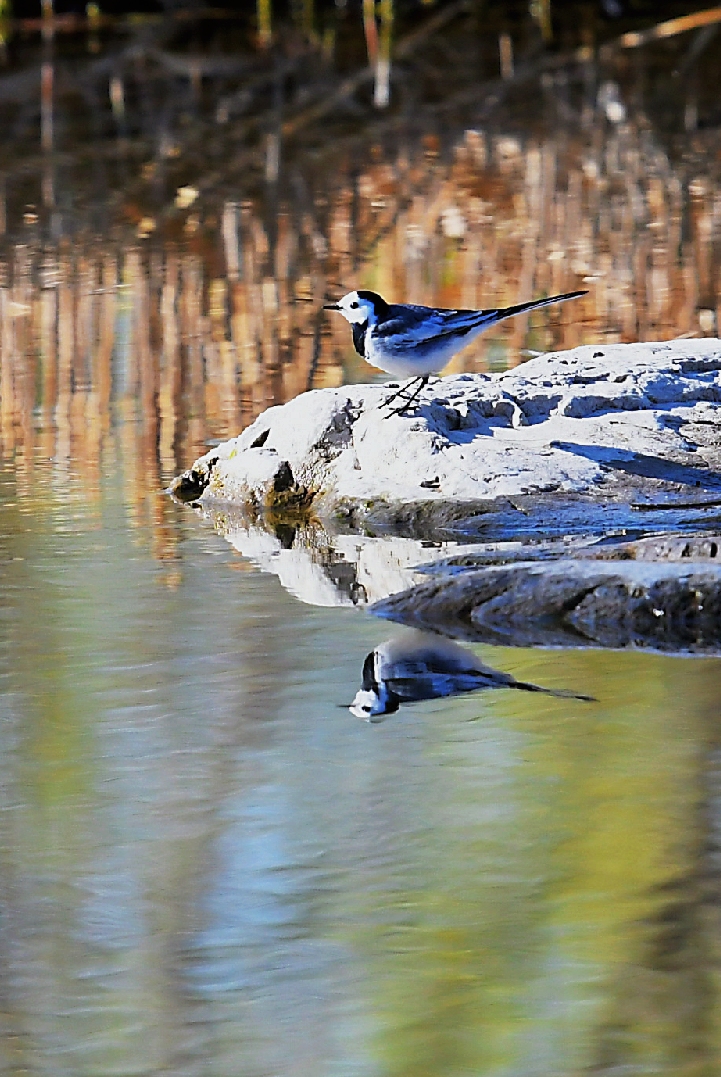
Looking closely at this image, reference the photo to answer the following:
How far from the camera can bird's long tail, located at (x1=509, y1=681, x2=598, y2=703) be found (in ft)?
13.6

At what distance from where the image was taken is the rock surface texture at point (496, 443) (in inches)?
230

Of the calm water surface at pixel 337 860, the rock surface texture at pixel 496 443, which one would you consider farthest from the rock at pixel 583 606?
the rock surface texture at pixel 496 443

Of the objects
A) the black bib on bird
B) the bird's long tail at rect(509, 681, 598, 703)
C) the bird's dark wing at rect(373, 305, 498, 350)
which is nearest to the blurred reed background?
the black bib on bird

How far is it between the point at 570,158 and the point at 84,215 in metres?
3.21

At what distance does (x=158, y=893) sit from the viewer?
3.27 meters

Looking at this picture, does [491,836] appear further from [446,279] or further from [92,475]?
[446,279]

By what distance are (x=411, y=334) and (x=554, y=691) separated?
6.64 ft

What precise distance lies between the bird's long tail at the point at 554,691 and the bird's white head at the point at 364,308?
2122mm

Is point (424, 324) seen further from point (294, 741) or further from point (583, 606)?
point (294, 741)

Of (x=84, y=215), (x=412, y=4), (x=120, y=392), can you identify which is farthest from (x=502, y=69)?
(x=120, y=392)

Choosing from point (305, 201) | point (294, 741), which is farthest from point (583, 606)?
point (305, 201)

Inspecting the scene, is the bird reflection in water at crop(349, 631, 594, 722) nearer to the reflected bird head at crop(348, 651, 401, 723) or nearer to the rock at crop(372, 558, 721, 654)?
the reflected bird head at crop(348, 651, 401, 723)

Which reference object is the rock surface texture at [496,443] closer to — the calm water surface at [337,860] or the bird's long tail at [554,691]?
the calm water surface at [337,860]

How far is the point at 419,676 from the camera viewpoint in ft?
14.3
